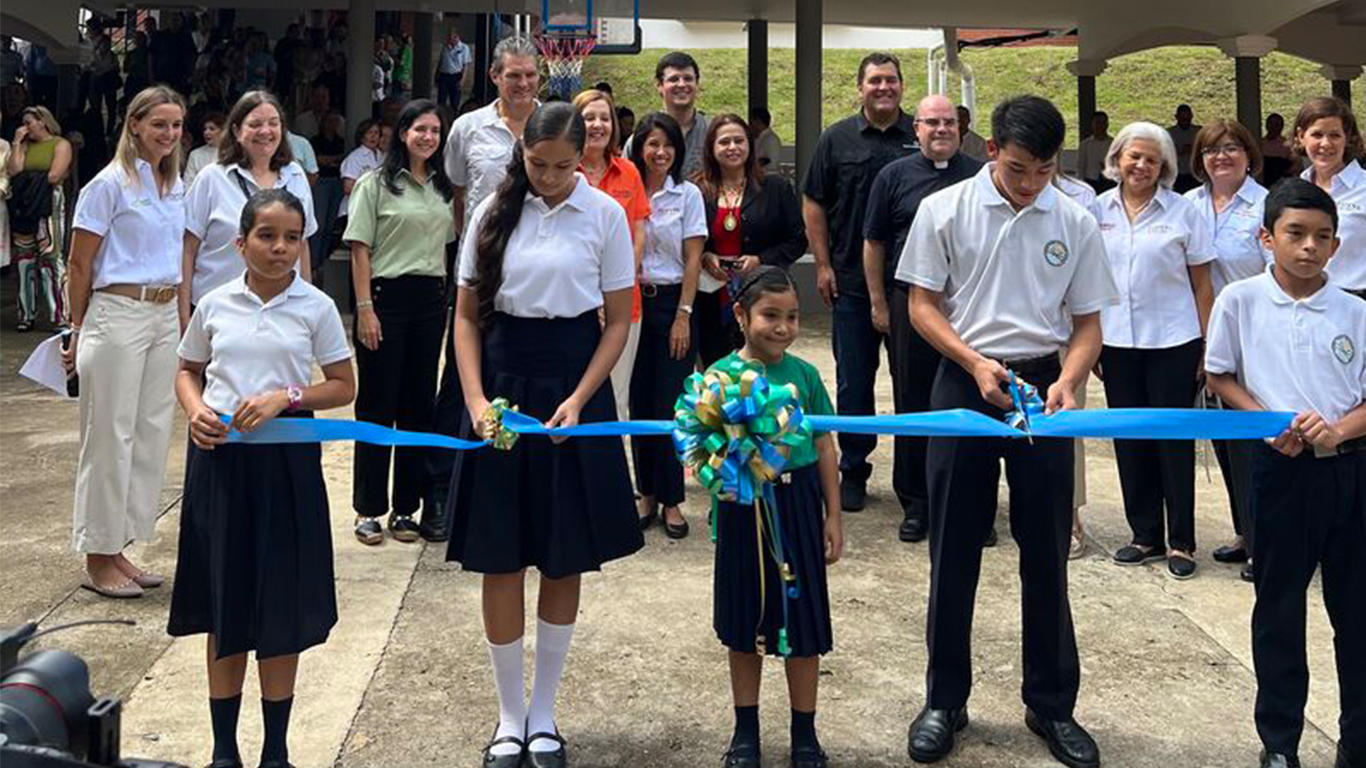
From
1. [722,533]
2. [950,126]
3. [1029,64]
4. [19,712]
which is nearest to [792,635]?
[722,533]

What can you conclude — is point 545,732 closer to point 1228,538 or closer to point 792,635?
point 792,635

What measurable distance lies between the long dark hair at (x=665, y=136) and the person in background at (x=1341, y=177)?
241 cm

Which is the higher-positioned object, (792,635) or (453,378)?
(453,378)

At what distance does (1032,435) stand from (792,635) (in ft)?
2.58

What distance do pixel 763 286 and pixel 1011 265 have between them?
692mm

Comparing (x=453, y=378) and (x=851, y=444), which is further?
(x=851, y=444)

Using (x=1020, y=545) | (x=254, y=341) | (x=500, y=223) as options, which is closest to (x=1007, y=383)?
(x=1020, y=545)

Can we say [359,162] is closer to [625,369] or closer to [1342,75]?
[625,369]

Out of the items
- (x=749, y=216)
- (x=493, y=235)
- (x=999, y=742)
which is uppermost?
(x=749, y=216)

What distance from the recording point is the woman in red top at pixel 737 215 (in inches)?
221

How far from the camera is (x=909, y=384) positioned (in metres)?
5.33

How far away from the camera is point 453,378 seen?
5176mm

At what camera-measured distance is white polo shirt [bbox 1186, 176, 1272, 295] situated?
5.21m

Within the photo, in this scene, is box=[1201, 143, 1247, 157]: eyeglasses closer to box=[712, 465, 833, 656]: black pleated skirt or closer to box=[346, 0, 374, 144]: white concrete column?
box=[712, 465, 833, 656]: black pleated skirt
